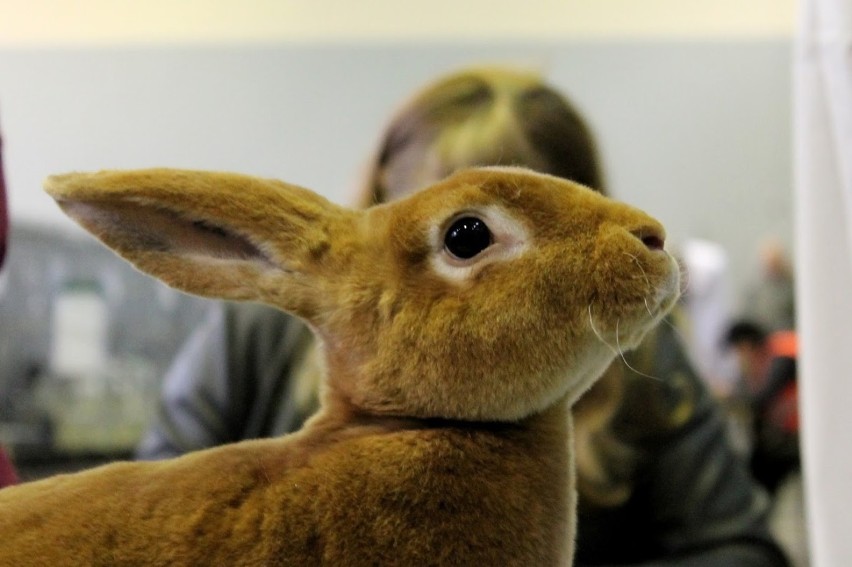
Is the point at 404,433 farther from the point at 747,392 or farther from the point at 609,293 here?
the point at 747,392

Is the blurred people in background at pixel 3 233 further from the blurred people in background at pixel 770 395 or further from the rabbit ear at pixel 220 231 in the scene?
the blurred people in background at pixel 770 395

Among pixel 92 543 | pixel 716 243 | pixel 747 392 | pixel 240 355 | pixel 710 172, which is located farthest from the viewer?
pixel 747 392

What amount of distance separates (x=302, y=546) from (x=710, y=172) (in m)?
0.57

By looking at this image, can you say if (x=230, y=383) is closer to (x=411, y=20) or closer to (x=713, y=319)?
(x=411, y=20)

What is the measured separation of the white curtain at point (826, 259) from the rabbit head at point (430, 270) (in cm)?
28

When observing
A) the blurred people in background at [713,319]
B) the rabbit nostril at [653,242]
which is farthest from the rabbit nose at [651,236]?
the blurred people in background at [713,319]

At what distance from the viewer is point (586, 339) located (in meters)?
0.26

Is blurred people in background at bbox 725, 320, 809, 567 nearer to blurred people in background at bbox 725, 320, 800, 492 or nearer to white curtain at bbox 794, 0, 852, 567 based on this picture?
blurred people in background at bbox 725, 320, 800, 492

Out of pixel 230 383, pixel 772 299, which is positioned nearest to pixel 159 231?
pixel 230 383

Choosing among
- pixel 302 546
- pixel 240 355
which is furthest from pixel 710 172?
Answer: pixel 302 546

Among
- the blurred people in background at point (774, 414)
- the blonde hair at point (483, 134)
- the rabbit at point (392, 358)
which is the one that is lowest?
the blurred people in background at point (774, 414)

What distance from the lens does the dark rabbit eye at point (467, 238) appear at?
263mm

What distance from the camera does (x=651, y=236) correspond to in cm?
27

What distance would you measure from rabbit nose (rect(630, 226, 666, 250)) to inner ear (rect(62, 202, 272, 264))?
5.4 inches
